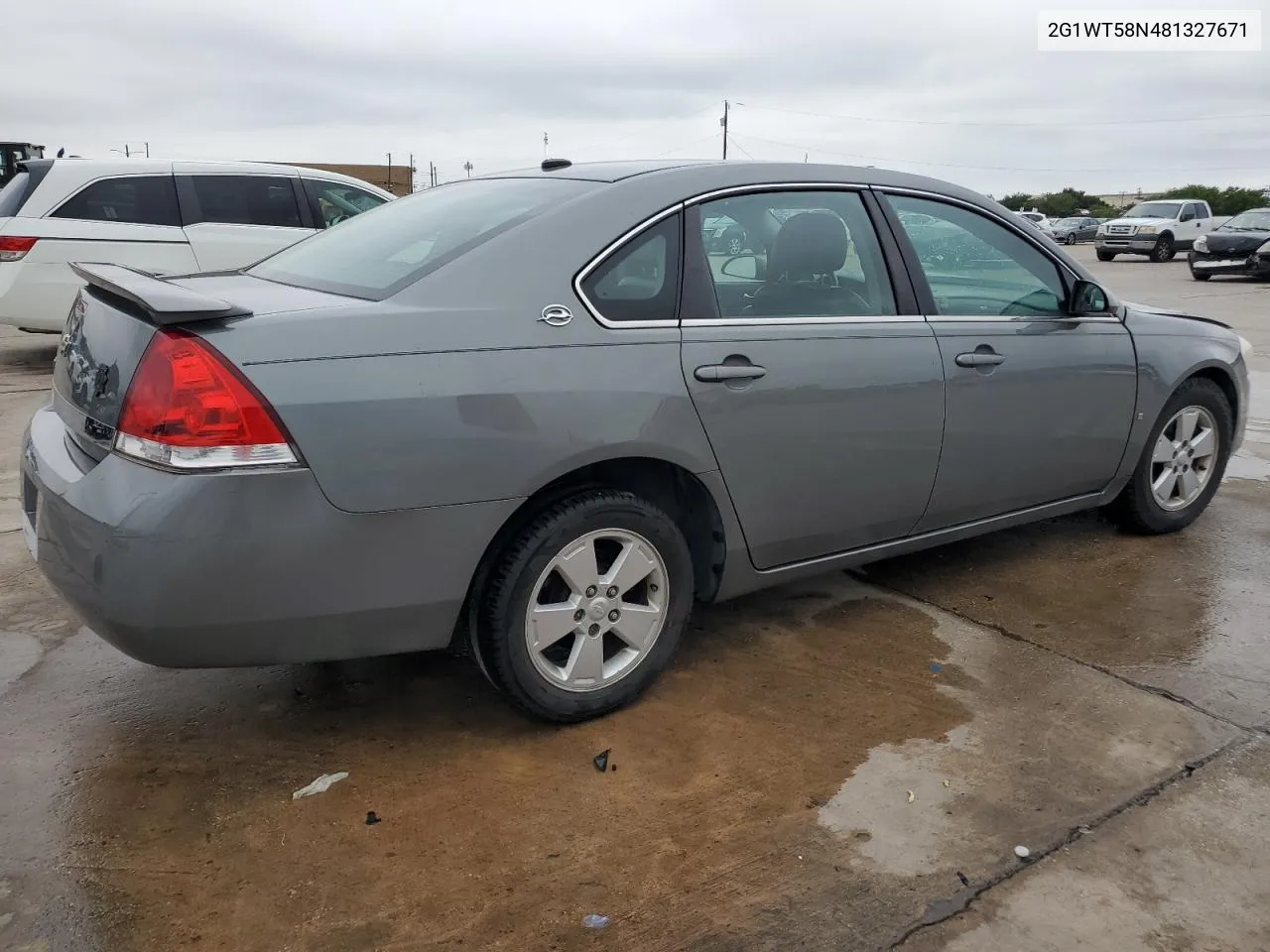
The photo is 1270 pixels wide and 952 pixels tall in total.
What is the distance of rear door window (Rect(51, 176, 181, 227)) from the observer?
28.1 feet

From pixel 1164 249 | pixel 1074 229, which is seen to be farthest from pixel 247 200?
pixel 1074 229

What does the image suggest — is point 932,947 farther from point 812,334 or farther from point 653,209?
point 653,209

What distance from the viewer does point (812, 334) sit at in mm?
3238

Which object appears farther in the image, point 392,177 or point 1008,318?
point 392,177

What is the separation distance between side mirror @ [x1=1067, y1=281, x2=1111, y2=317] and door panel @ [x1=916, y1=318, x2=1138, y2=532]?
0.06 m

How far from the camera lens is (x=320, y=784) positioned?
2701mm

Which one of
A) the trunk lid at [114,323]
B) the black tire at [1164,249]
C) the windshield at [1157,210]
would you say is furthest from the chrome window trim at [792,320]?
the windshield at [1157,210]

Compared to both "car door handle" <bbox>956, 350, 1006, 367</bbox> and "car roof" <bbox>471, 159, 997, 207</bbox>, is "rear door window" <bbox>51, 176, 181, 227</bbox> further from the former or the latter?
"car door handle" <bbox>956, 350, 1006, 367</bbox>

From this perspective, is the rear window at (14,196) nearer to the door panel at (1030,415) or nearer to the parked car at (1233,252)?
the door panel at (1030,415)

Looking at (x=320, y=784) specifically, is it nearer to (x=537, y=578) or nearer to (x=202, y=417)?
(x=537, y=578)

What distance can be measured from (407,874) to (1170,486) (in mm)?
3783

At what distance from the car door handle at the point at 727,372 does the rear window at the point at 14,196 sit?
7722 mm

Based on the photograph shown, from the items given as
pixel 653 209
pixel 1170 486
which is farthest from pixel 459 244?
pixel 1170 486

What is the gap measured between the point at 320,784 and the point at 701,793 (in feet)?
3.22
